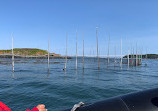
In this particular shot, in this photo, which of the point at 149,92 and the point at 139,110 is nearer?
the point at 139,110

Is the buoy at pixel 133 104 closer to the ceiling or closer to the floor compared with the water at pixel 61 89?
closer to the ceiling

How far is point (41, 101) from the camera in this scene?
910cm

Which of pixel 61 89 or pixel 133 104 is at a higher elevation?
pixel 133 104

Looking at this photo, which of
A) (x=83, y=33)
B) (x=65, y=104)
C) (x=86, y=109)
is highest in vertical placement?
(x=83, y=33)

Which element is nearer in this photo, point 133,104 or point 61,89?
point 133,104

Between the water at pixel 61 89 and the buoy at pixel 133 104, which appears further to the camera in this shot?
the water at pixel 61 89

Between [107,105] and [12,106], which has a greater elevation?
[107,105]

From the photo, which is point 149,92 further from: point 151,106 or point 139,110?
point 139,110

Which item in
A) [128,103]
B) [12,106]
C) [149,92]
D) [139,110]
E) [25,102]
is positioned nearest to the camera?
[139,110]

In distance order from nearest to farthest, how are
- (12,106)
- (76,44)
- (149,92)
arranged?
(149,92), (12,106), (76,44)

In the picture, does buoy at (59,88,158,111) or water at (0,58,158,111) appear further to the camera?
water at (0,58,158,111)

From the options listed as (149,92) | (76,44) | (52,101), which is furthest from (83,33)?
(149,92)

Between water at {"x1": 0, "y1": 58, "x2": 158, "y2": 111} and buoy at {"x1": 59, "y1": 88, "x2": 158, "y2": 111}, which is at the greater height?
buoy at {"x1": 59, "y1": 88, "x2": 158, "y2": 111}

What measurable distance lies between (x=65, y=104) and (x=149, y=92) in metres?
6.98
